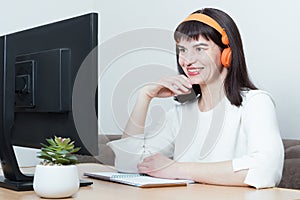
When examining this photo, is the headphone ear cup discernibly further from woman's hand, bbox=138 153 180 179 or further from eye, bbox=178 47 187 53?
woman's hand, bbox=138 153 180 179

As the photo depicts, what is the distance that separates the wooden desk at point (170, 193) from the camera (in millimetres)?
1266

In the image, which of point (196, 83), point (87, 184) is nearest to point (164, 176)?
point (87, 184)

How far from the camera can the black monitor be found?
1249 millimetres

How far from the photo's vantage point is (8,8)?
3.23 meters

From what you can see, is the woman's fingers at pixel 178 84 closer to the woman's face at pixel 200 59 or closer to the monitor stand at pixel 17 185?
the woman's face at pixel 200 59

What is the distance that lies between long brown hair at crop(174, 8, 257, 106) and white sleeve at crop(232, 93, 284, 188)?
0.40 feet

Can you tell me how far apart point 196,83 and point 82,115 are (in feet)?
2.08

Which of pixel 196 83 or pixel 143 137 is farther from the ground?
pixel 196 83

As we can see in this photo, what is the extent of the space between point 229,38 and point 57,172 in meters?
0.83

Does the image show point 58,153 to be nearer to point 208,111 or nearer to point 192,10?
point 208,111

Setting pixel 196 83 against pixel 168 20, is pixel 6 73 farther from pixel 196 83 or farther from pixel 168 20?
pixel 168 20

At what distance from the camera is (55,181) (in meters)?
1.21

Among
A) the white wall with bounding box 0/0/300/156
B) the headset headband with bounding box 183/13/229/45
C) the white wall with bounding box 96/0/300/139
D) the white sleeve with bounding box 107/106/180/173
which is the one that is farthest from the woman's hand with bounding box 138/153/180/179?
the white wall with bounding box 96/0/300/139

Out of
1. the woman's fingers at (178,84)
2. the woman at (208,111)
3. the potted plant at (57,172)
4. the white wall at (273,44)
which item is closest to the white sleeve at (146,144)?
the woman at (208,111)
